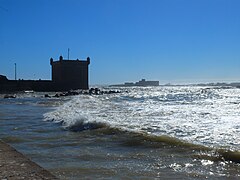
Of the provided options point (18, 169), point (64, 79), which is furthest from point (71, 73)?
point (18, 169)

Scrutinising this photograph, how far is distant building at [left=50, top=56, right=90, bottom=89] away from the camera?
7100 centimetres

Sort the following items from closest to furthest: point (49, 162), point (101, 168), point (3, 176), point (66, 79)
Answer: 1. point (3, 176)
2. point (101, 168)
3. point (49, 162)
4. point (66, 79)

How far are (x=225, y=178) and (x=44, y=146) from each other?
4.26m

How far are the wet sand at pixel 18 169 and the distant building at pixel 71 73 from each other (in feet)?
216

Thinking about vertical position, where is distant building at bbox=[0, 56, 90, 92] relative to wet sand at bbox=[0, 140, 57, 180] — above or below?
above

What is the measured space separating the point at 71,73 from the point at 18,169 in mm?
67459

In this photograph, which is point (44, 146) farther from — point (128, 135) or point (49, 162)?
point (128, 135)

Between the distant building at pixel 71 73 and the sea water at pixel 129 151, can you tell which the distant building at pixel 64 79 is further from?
the sea water at pixel 129 151

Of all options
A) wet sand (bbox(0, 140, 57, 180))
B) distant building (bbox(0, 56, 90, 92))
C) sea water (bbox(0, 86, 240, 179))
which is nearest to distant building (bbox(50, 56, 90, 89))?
distant building (bbox(0, 56, 90, 92))

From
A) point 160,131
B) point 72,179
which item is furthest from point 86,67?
point 72,179

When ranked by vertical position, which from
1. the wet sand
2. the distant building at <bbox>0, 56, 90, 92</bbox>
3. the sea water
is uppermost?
the distant building at <bbox>0, 56, 90, 92</bbox>

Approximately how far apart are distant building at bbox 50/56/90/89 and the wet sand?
66.0 meters

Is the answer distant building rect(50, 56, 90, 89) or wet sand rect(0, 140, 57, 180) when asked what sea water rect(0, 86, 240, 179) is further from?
distant building rect(50, 56, 90, 89)

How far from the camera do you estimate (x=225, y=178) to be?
489 centimetres
